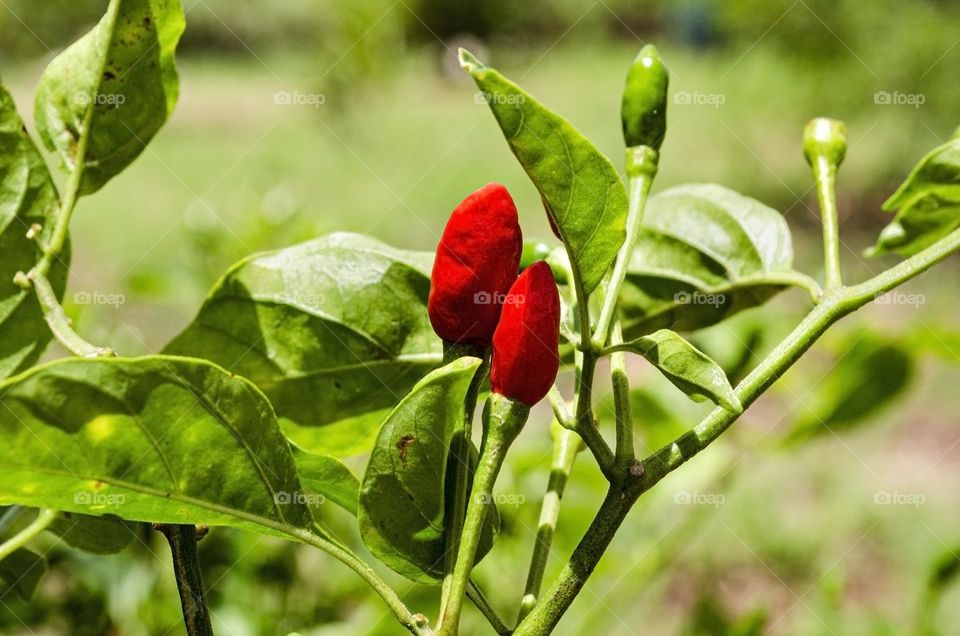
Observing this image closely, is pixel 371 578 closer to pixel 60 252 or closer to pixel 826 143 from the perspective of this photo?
pixel 60 252

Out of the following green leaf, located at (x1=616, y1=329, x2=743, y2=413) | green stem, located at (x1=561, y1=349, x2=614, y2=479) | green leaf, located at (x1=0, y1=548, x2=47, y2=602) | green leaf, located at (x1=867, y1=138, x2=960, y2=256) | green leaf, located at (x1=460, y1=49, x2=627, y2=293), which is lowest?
green leaf, located at (x1=0, y1=548, x2=47, y2=602)

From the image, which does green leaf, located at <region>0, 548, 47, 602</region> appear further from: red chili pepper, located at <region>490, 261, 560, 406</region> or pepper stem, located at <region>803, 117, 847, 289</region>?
pepper stem, located at <region>803, 117, 847, 289</region>

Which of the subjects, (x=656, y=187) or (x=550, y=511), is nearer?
(x=550, y=511)

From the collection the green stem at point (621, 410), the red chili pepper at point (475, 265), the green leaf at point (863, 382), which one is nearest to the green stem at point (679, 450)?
the green stem at point (621, 410)

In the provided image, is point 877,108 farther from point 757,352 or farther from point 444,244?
point 444,244

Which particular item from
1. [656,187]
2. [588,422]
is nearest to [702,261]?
[588,422]

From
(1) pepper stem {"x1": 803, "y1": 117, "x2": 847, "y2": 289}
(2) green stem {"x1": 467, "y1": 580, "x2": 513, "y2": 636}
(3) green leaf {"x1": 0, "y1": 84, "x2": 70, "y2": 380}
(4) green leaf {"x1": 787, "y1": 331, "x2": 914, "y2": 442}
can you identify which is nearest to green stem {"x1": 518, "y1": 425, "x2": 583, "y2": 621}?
(2) green stem {"x1": 467, "y1": 580, "x2": 513, "y2": 636}
